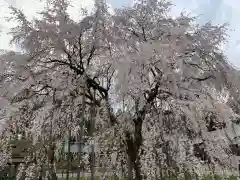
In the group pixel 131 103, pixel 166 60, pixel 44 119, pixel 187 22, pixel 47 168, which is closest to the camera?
pixel 166 60

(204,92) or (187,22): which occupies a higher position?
(187,22)

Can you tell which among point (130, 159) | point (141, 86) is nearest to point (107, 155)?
point (130, 159)

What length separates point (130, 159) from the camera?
621 cm

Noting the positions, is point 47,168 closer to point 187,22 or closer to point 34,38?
point 34,38

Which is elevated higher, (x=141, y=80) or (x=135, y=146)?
(x=141, y=80)

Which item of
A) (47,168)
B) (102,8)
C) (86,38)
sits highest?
(102,8)

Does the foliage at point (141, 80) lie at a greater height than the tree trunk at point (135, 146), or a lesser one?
greater

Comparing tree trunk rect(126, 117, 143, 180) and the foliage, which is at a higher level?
the foliage

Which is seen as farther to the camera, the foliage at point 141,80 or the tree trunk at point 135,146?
the tree trunk at point 135,146

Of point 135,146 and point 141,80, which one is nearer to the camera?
point 141,80

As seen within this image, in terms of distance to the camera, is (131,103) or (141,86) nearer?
(141,86)

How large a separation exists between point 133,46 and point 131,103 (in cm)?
130

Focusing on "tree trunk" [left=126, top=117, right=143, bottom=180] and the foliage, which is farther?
"tree trunk" [left=126, top=117, right=143, bottom=180]

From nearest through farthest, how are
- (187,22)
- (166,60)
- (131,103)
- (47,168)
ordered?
1. (166,60)
2. (131,103)
3. (187,22)
4. (47,168)
